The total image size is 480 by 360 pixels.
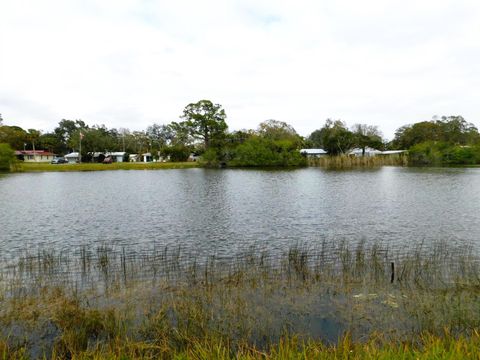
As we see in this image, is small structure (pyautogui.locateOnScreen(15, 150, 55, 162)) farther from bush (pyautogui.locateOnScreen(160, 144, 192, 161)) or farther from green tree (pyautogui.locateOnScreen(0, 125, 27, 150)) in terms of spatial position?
bush (pyautogui.locateOnScreen(160, 144, 192, 161))

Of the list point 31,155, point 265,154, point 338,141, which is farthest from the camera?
point 31,155

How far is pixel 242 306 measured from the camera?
920cm

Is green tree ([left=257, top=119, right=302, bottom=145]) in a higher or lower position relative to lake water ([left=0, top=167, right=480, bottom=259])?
higher

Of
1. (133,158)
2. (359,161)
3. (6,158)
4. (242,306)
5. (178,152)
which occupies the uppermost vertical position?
(178,152)

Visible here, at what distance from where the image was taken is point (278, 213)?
24.3 meters

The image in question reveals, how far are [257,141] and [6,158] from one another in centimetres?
6341

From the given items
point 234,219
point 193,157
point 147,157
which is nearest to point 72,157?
point 147,157

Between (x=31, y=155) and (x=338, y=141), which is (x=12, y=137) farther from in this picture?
(x=338, y=141)

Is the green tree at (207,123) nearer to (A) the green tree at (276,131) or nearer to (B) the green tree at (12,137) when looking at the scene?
(A) the green tree at (276,131)

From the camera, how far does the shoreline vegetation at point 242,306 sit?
6.32m

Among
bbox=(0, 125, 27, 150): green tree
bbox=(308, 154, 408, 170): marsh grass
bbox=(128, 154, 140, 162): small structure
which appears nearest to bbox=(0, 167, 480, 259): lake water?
bbox=(308, 154, 408, 170): marsh grass

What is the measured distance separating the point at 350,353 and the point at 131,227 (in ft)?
56.2

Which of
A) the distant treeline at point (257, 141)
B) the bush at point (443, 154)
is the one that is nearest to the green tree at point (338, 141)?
the distant treeline at point (257, 141)

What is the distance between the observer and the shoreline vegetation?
6324 mm
